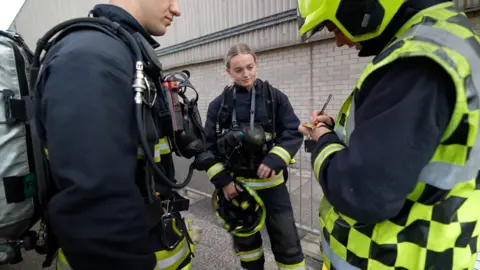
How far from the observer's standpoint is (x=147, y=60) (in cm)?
110

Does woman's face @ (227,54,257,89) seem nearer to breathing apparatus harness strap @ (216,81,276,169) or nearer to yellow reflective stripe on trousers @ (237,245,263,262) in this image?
breathing apparatus harness strap @ (216,81,276,169)

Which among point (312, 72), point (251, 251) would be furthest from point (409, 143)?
point (312, 72)

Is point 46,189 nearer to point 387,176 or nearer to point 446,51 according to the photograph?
point 387,176

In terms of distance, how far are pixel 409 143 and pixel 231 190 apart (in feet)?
5.52

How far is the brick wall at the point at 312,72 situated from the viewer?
4895 mm

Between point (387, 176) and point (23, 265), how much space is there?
146 inches

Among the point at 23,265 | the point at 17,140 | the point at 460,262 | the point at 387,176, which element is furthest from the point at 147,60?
the point at 23,265

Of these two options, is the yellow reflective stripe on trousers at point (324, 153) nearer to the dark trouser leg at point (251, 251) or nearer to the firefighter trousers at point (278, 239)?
the firefighter trousers at point (278, 239)

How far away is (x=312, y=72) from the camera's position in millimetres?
5387

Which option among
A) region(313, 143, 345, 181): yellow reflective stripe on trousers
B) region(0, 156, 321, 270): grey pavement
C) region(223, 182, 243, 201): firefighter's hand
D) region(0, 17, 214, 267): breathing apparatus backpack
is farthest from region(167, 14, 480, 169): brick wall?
region(313, 143, 345, 181): yellow reflective stripe on trousers

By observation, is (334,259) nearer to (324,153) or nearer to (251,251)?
(324,153)

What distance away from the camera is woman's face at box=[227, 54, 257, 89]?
2283 millimetres

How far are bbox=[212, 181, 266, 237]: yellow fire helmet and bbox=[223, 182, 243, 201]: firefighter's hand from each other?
35mm

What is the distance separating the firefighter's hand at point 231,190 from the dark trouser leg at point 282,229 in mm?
211
